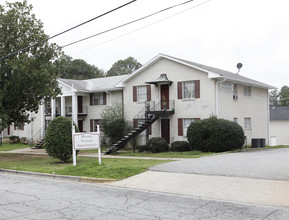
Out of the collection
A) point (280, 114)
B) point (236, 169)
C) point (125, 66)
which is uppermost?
point (125, 66)

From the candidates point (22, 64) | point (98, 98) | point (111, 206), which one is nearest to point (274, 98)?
point (98, 98)

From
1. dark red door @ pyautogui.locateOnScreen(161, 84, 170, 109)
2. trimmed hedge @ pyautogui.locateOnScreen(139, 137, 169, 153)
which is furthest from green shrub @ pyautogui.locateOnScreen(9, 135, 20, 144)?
dark red door @ pyautogui.locateOnScreen(161, 84, 170, 109)

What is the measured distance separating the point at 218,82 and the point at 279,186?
46.8 feet

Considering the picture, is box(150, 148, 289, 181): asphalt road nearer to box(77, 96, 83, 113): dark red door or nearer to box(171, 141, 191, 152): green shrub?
box(171, 141, 191, 152): green shrub

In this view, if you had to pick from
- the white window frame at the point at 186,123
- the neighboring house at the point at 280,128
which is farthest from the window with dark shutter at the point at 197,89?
the neighboring house at the point at 280,128

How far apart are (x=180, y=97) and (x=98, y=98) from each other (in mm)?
9163

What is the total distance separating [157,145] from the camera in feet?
73.7

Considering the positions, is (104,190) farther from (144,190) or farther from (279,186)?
(279,186)

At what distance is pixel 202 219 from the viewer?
260 inches

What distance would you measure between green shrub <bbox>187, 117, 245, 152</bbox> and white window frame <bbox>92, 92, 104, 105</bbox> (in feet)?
36.8

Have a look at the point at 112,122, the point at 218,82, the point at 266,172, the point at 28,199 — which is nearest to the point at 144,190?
the point at 28,199

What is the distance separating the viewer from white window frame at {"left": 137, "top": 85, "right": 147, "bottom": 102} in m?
26.2

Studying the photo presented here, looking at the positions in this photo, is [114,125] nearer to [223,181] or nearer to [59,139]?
[59,139]

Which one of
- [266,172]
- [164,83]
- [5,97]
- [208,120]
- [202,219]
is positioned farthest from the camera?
[164,83]
